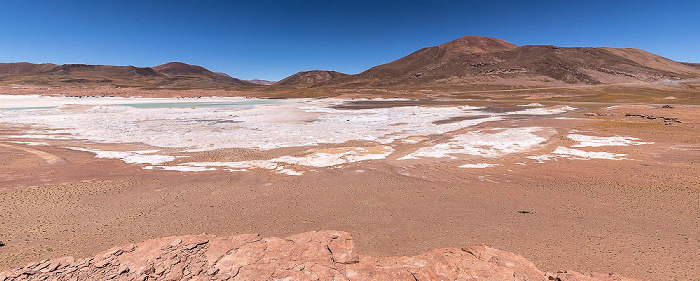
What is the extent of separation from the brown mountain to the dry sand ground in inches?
5589

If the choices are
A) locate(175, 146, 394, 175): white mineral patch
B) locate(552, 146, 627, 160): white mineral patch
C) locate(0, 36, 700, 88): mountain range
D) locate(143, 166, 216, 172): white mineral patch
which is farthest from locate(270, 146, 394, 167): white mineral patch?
locate(0, 36, 700, 88): mountain range

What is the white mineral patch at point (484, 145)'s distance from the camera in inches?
655

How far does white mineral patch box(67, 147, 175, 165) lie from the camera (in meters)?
14.7

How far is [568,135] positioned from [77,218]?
2792 cm

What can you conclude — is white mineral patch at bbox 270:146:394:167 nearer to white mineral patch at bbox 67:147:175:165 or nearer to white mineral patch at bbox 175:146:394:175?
white mineral patch at bbox 175:146:394:175

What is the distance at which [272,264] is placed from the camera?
18.1ft

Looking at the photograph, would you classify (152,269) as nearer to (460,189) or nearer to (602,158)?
(460,189)

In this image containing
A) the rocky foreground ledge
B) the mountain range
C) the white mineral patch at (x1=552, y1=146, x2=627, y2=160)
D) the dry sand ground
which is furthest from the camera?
the mountain range

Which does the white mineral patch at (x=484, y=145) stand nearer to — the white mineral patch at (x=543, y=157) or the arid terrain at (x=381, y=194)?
the arid terrain at (x=381, y=194)

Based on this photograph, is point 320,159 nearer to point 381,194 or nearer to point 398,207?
point 381,194

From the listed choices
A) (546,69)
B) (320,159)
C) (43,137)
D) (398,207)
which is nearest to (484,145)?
(320,159)

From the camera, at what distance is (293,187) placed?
1115 cm

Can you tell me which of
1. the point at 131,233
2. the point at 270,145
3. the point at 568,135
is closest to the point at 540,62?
the point at 568,135

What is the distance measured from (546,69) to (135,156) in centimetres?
17830
